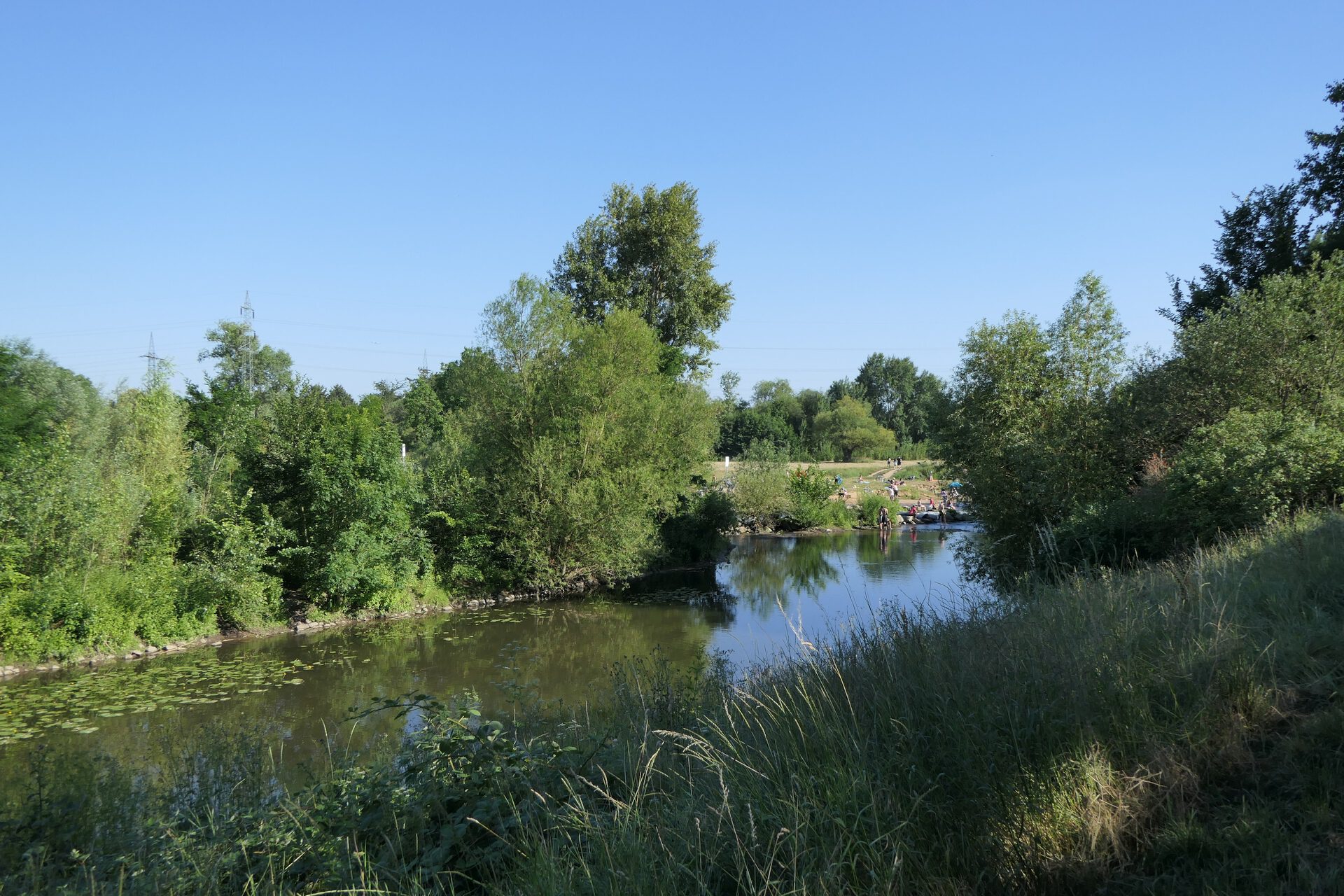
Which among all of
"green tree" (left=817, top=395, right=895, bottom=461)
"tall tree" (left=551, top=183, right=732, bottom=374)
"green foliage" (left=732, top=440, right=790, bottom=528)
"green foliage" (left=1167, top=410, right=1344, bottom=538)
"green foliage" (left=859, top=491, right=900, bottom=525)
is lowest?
"green foliage" (left=859, top=491, right=900, bottom=525)

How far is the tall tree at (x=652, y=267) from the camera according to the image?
113ft

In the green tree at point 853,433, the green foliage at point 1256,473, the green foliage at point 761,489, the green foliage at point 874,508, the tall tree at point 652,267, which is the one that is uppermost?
the tall tree at point 652,267

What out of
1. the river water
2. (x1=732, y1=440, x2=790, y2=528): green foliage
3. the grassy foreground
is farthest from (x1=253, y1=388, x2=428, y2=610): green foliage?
(x1=732, y1=440, x2=790, y2=528): green foliage

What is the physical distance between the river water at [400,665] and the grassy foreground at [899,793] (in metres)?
1.63

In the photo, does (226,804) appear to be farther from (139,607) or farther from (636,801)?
(139,607)

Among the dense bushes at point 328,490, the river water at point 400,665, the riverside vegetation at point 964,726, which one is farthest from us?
the dense bushes at point 328,490

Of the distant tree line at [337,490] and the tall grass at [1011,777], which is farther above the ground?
the distant tree line at [337,490]

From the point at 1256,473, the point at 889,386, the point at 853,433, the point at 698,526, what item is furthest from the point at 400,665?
the point at 889,386

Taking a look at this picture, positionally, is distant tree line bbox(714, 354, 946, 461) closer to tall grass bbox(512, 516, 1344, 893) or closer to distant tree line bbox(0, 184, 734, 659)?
distant tree line bbox(0, 184, 734, 659)

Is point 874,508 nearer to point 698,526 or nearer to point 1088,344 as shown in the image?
point 698,526

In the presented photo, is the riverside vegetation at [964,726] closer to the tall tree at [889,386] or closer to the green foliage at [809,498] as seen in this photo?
the green foliage at [809,498]

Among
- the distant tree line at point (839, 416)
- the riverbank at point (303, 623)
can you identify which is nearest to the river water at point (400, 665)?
the riverbank at point (303, 623)

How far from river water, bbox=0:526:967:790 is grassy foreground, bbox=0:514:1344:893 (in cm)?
163

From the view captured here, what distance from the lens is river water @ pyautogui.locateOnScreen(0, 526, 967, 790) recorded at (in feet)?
35.3
